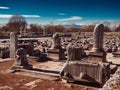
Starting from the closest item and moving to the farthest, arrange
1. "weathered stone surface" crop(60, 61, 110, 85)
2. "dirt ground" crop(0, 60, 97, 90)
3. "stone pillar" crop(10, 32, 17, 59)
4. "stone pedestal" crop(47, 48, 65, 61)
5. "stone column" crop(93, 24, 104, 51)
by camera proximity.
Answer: "weathered stone surface" crop(60, 61, 110, 85) → "dirt ground" crop(0, 60, 97, 90) → "stone column" crop(93, 24, 104, 51) → "stone pedestal" crop(47, 48, 65, 61) → "stone pillar" crop(10, 32, 17, 59)

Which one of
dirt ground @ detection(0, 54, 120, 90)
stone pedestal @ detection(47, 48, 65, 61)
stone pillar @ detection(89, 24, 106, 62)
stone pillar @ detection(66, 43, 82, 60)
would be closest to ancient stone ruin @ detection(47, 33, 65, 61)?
stone pedestal @ detection(47, 48, 65, 61)

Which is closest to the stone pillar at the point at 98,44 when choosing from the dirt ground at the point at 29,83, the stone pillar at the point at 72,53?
the stone pillar at the point at 72,53

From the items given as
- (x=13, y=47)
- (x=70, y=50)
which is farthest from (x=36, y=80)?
(x=13, y=47)

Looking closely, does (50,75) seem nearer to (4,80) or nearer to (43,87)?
(43,87)

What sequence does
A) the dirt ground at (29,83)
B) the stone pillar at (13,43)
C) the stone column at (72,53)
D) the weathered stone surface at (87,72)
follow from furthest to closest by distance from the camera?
1. the stone pillar at (13,43)
2. the stone column at (72,53)
3. the dirt ground at (29,83)
4. the weathered stone surface at (87,72)

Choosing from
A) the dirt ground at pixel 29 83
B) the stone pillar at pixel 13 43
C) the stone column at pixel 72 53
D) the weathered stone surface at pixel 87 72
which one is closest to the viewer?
the weathered stone surface at pixel 87 72

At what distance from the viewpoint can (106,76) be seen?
33.2 ft

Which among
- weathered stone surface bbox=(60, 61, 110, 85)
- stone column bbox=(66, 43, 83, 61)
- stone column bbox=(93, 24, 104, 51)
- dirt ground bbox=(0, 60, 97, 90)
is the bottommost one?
dirt ground bbox=(0, 60, 97, 90)

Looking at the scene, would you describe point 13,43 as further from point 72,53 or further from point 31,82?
point 31,82

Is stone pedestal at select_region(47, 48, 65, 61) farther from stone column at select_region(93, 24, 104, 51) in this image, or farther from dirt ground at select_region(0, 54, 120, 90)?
dirt ground at select_region(0, 54, 120, 90)

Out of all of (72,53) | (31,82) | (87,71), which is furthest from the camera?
(72,53)

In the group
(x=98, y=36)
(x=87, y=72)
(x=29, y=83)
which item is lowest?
(x=29, y=83)

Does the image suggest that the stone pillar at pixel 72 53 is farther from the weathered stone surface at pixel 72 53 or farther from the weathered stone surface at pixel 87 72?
the weathered stone surface at pixel 87 72

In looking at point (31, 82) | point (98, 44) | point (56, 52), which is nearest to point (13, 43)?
point (56, 52)
